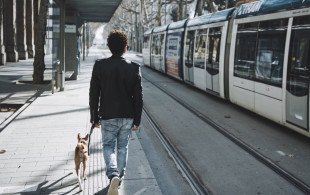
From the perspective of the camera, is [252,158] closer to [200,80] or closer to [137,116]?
[137,116]

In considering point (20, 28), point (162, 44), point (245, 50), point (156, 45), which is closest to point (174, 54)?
point (162, 44)

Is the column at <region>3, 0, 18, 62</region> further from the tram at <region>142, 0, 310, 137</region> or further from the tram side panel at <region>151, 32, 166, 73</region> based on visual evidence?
the tram at <region>142, 0, 310, 137</region>

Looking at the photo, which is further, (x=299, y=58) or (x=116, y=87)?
(x=299, y=58)

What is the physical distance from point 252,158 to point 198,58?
8.35 m

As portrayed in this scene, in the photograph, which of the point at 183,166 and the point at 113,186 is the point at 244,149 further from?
the point at 113,186

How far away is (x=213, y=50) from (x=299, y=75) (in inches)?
212

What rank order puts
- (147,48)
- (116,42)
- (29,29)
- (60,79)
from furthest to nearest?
(29,29) < (147,48) < (60,79) < (116,42)

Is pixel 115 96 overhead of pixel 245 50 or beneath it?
beneath

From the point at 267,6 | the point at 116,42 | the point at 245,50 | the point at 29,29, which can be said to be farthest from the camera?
the point at 29,29

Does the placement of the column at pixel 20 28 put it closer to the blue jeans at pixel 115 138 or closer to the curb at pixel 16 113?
the curb at pixel 16 113

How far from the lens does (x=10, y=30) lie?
29.3m

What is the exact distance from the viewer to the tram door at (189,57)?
15.5 meters

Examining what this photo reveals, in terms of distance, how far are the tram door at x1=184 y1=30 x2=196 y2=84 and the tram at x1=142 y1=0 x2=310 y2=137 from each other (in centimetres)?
15

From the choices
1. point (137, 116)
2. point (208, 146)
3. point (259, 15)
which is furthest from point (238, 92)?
point (137, 116)
